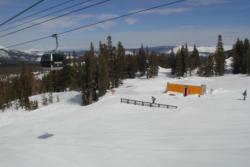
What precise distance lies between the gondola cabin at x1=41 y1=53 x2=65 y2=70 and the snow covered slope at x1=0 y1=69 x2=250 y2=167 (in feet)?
20.1

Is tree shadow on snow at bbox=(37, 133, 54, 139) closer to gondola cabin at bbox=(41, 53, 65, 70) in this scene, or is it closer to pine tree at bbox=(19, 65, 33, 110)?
gondola cabin at bbox=(41, 53, 65, 70)

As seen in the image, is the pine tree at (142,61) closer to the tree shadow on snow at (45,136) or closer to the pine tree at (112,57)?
the pine tree at (112,57)

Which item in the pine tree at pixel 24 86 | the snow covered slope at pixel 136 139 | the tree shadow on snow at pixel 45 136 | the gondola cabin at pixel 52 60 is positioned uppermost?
the gondola cabin at pixel 52 60

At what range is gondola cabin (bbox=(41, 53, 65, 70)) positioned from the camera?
76.7 ft

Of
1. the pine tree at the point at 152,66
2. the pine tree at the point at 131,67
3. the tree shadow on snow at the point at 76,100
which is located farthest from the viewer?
the pine tree at the point at 131,67

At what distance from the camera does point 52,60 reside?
2330 cm

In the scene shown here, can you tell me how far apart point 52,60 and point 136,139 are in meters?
8.82

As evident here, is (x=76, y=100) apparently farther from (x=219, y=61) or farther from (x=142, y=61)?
(x=219, y=61)

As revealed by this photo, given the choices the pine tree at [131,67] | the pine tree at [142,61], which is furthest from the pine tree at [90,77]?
the pine tree at [142,61]

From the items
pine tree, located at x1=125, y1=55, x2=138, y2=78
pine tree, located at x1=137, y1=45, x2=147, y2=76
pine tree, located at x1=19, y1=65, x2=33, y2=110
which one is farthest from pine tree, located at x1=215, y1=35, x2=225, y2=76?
pine tree, located at x1=19, y1=65, x2=33, y2=110

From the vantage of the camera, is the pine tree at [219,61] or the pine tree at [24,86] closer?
the pine tree at [24,86]

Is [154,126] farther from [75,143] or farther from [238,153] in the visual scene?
[238,153]

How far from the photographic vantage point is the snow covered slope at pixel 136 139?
18406 mm

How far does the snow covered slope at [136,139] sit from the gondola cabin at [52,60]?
20.1 ft
